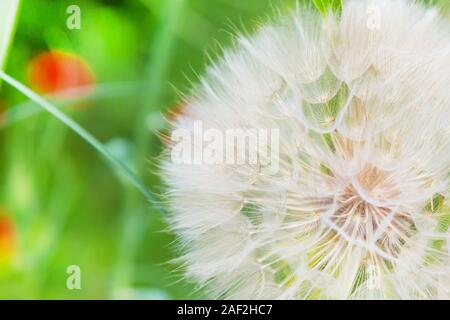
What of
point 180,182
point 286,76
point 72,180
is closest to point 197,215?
point 180,182

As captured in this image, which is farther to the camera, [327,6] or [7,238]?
[7,238]

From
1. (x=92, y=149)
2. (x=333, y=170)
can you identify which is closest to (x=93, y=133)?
(x=92, y=149)

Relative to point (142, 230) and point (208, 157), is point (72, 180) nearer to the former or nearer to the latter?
point (142, 230)

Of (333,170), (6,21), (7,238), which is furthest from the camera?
(7,238)

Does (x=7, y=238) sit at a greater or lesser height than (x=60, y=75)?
lesser

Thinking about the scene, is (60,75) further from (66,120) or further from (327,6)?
(327,6)

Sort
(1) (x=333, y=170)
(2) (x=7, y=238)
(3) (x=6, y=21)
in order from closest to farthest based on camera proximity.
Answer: (1) (x=333, y=170) → (3) (x=6, y=21) → (2) (x=7, y=238)

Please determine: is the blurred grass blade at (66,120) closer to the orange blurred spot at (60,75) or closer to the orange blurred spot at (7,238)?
the orange blurred spot at (60,75)

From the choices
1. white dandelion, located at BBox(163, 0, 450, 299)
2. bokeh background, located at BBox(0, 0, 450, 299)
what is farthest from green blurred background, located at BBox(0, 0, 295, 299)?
white dandelion, located at BBox(163, 0, 450, 299)

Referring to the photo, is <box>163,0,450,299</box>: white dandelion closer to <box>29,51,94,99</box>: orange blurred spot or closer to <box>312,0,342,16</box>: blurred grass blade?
<box>312,0,342,16</box>: blurred grass blade
